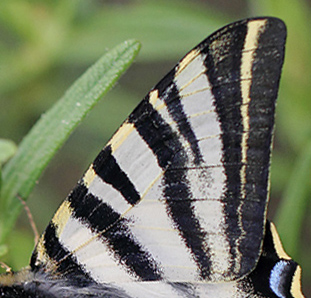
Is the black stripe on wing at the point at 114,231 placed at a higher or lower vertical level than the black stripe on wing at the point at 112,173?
lower

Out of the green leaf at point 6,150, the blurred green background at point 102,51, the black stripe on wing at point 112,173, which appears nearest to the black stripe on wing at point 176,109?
the black stripe on wing at point 112,173

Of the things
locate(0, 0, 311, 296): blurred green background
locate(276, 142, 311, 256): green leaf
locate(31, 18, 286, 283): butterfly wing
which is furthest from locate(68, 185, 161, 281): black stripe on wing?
locate(0, 0, 311, 296): blurred green background

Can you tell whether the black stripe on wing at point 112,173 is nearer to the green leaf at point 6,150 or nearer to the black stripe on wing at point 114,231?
the black stripe on wing at point 114,231

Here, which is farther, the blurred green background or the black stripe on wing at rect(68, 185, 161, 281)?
the blurred green background

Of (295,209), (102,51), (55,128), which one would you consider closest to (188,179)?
(55,128)

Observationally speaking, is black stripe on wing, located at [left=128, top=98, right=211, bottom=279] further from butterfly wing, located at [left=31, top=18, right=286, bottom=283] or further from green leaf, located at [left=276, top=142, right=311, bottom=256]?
green leaf, located at [left=276, top=142, right=311, bottom=256]

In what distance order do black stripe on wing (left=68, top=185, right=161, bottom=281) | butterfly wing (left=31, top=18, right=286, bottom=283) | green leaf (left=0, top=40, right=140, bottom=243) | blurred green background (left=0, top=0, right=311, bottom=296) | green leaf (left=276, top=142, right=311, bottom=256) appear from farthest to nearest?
1. blurred green background (left=0, top=0, right=311, bottom=296)
2. green leaf (left=276, top=142, right=311, bottom=256)
3. green leaf (left=0, top=40, right=140, bottom=243)
4. black stripe on wing (left=68, top=185, right=161, bottom=281)
5. butterfly wing (left=31, top=18, right=286, bottom=283)

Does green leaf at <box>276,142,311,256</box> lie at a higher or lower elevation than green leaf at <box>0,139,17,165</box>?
lower
